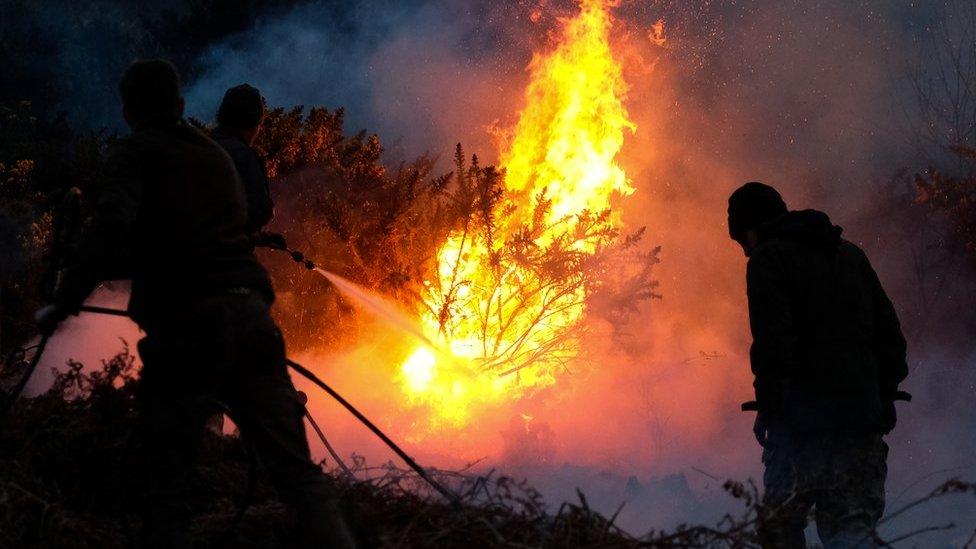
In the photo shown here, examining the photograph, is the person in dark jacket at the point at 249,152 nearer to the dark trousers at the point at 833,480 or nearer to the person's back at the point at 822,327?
the person's back at the point at 822,327

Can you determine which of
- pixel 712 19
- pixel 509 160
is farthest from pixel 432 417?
pixel 712 19

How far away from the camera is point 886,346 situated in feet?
14.6

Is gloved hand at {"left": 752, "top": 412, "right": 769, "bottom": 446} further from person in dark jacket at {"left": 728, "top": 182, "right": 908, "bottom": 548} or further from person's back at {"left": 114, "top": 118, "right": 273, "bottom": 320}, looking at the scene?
person's back at {"left": 114, "top": 118, "right": 273, "bottom": 320}

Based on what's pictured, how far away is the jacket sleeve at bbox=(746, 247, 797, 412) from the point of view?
4.14 metres

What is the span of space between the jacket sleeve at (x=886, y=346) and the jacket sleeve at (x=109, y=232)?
3606 millimetres

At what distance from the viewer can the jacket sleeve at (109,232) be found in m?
3.00

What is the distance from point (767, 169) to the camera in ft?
46.1

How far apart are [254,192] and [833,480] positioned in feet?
10.9

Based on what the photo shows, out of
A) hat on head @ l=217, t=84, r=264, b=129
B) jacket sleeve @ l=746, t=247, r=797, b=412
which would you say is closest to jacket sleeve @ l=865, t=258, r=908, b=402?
jacket sleeve @ l=746, t=247, r=797, b=412

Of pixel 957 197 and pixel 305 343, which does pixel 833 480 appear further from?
pixel 957 197

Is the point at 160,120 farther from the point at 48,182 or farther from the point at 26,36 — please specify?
the point at 26,36

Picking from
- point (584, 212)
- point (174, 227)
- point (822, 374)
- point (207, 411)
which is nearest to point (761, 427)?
point (822, 374)

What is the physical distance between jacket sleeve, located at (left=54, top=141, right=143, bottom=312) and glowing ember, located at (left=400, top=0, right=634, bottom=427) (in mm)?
5737

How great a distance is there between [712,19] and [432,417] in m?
9.13
